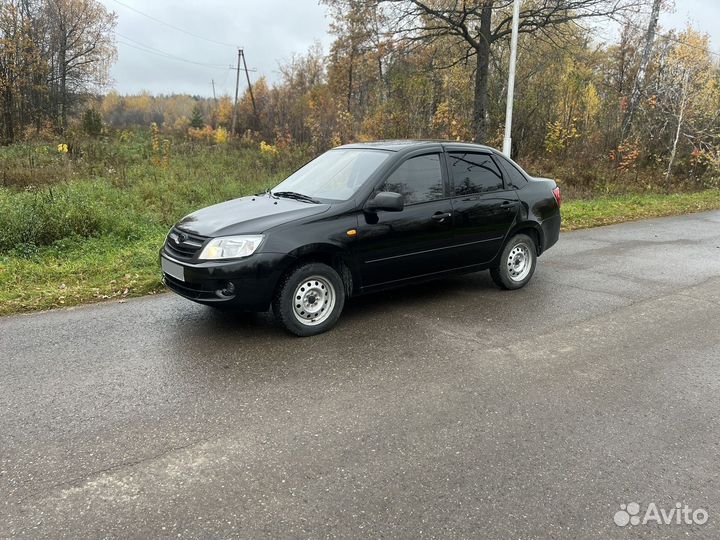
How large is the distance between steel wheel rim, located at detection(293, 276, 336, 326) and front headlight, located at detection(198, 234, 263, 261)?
56 cm

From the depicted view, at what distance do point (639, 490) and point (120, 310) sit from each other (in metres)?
5.05

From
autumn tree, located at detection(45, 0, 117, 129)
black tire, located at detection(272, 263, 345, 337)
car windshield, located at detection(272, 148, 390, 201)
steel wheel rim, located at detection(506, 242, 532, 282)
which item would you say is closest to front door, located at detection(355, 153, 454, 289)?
car windshield, located at detection(272, 148, 390, 201)

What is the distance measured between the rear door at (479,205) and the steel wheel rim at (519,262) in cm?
36

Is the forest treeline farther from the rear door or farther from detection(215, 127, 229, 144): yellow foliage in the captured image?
the rear door

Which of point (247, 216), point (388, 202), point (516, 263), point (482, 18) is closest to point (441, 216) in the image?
point (388, 202)

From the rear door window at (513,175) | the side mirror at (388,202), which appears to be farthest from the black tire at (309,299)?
the rear door window at (513,175)

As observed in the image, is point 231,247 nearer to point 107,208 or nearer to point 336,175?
point 336,175

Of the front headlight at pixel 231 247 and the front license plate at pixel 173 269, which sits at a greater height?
the front headlight at pixel 231 247

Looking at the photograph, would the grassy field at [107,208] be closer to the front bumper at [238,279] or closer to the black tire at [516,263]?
the front bumper at [238,279]

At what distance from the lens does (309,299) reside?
502 centimetres

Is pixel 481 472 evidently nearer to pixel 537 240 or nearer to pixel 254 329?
pixel 254 329

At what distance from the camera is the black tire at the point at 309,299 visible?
4832 millimetres

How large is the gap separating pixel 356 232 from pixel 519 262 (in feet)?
8.64

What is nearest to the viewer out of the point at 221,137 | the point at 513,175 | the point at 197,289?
the point at 197,289
